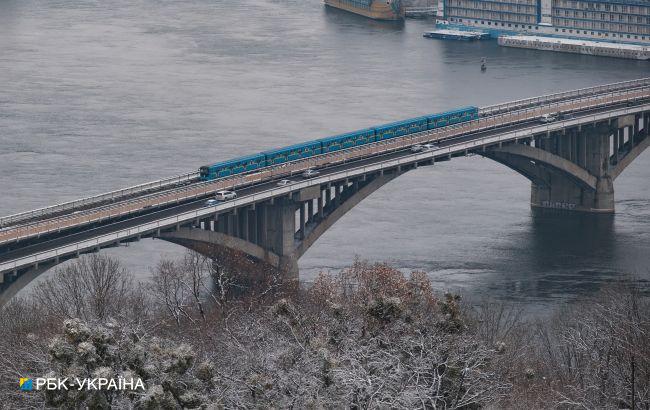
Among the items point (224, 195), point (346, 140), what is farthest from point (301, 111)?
point (224, 195)

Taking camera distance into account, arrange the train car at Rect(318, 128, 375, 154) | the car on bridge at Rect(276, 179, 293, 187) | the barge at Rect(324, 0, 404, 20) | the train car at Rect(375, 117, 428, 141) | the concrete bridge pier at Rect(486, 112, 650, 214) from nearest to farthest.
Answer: the car on bridge at Rect(276, 179, 293, 187)
the train car at Rect(318, 128, 375, 154)
the train car at Rect(375, 117, 428, 141)
the concrete bridge pier at Rect(486, 112, 650, 214)
the barge at Rect(324, 0, 404, 20)

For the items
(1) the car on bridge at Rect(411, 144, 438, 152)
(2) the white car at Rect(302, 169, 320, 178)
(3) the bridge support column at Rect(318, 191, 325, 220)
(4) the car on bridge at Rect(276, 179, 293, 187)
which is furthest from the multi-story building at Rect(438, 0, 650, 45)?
(4) the car on bridge at Rect(276, 179, 293, 187)

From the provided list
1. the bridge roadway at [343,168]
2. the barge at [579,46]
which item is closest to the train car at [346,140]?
the bridge roadway at [343,168]

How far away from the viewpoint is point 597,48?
152 metres

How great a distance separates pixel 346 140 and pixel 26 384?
157 feet

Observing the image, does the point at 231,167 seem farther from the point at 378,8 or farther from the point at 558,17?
the point at 378,8

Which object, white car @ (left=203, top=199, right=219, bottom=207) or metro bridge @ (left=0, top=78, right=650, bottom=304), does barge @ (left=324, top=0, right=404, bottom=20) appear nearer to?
metro bridge @ (left=0, top=78, right=650, bottom=304)

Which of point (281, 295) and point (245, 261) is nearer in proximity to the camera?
point (281, 295)

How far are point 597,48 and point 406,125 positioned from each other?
62559 millimetres

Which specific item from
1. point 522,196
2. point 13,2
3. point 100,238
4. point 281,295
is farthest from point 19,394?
point 13,2

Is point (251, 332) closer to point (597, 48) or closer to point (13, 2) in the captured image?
point (597, 48)

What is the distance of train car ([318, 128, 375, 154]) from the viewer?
Result: 87.6 m

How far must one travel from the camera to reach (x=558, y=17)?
161125 mm

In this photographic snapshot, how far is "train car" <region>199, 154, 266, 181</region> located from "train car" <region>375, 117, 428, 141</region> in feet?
29.6
